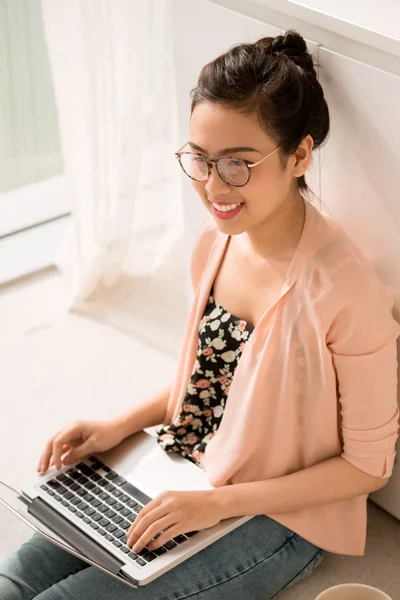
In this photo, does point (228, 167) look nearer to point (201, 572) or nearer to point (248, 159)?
point (248, 159)

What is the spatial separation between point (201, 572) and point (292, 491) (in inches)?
7.3

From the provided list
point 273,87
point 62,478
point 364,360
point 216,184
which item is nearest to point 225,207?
point 216,184

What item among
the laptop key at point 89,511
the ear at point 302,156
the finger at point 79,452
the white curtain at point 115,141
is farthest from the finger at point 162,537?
the white curtain at point 115,141

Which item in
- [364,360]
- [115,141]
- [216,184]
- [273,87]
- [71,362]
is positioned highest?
[273,87]

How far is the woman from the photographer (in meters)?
1.30

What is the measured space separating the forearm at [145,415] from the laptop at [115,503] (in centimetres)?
2

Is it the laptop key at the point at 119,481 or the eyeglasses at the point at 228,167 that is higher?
the eyeglasses at the point at 228,167

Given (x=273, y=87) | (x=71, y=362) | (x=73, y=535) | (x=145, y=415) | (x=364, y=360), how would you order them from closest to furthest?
1. (x=273, y=87)
2. (x=364, y=360)
3. (x=73, y=535)
4. (x=145, y=415)
5. (x=71, y=362)

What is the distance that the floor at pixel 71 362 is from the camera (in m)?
1.96

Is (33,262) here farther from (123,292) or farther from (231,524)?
(231,524)

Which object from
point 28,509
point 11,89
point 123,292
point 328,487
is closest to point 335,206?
point 328,487

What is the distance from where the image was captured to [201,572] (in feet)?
4.79

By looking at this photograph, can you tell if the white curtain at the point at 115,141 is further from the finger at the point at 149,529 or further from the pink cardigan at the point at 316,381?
the finger at the point at 149,529

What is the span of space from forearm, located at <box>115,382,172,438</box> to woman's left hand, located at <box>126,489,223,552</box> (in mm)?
232
